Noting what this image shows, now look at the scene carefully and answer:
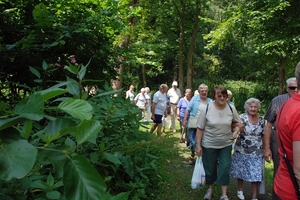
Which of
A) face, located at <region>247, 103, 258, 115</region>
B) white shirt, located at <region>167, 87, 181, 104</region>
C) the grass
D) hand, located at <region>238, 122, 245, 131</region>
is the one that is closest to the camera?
hand, located at <region>238, 122, 245, 131</region>

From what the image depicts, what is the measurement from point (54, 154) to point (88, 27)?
9.90 feet

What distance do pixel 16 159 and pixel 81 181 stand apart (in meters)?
0.13

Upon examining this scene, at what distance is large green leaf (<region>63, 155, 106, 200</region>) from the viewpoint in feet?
1.91

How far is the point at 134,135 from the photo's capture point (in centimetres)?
354

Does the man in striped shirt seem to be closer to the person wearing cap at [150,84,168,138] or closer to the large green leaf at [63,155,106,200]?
the large green leaf at [63,155,106,200]

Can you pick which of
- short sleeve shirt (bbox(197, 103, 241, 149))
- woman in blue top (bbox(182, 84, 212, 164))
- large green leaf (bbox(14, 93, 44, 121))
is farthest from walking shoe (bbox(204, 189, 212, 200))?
large green leaf (bbox(14, 93, 44, 121))

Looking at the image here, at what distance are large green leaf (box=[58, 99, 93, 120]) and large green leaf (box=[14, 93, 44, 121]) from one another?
86 millimetres

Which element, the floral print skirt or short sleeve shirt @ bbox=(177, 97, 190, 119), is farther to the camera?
short sleeve shirt @ bbox=(177, 97, 190, 119)

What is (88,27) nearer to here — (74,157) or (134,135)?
(134,135)

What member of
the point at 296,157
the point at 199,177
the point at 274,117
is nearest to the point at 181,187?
the point at 199,177

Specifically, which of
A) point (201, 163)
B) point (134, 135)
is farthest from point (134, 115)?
point (201, 163)

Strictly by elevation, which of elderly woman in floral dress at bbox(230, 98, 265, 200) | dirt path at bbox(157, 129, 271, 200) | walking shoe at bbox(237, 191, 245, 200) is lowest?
dirt path at bbox(157, 129, 271, 200)

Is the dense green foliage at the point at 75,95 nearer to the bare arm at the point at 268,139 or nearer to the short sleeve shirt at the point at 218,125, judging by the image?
the short sleeve shirt at the point at 218,125

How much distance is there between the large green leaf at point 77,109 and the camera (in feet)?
2.16
